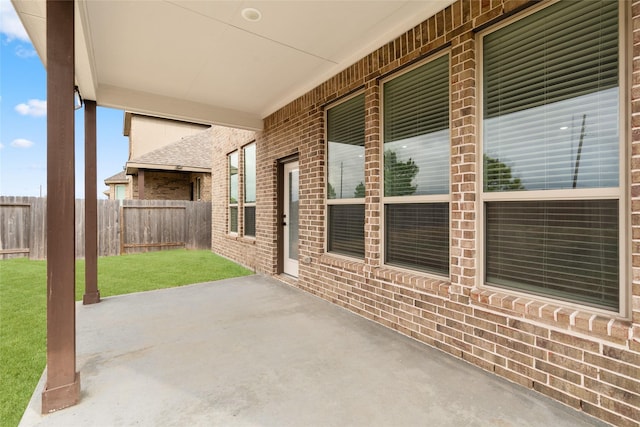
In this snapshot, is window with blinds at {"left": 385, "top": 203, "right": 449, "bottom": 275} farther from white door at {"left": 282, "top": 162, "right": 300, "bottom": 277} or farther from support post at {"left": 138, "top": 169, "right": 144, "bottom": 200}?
support post at {"left": 138, "top": 169, "right": 144, "bottom": 200}

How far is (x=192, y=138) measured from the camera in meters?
14.2

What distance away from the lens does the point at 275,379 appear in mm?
2326

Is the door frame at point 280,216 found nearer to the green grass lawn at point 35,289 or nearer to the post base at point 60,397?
the green grass lawn at point 35,289

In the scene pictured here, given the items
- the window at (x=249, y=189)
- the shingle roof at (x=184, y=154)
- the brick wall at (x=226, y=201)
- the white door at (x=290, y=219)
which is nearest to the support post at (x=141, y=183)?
the shingle roof at (x=184, y=154)

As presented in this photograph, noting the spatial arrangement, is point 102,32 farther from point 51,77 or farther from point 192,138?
point 192,138

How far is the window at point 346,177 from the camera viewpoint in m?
3.87

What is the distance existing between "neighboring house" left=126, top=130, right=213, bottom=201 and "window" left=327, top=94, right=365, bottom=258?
9173 millimetres

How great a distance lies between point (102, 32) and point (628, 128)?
444 cm

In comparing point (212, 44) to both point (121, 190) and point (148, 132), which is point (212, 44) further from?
point (121, 190)

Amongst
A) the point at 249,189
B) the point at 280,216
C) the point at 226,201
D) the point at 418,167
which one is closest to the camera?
the point at 418,167

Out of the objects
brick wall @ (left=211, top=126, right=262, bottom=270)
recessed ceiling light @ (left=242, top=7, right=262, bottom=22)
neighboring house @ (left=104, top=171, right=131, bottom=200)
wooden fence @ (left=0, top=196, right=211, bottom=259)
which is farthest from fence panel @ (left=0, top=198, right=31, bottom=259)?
neighboring house @ (left=104, top=171, right=131, bottom=200)

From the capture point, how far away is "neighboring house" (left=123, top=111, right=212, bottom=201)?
12.3 metres

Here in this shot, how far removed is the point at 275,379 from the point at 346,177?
2.57 meters

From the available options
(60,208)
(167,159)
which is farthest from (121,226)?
(60,208)
